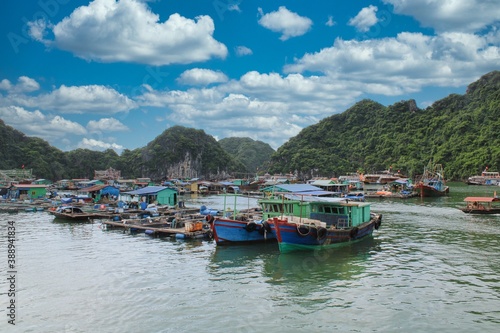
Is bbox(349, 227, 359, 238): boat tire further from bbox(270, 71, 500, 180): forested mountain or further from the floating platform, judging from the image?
bbox(270, 71, 500, 180): forested mountain

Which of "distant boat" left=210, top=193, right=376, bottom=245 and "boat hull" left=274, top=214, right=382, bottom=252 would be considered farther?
"distant boat" left=210, top=193, right=376, bottom=245

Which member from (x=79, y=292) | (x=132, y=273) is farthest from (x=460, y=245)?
(x=79, y=292)

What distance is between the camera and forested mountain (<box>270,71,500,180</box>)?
420 feet

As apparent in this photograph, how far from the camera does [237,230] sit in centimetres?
2609

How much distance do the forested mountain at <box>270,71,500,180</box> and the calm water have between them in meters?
109

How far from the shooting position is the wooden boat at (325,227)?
23.2 meters

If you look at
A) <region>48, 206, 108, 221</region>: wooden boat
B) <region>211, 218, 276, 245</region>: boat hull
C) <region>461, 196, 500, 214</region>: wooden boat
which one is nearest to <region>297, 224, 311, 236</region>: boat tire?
<region>211, 218, 276, 245</region>: boat hull

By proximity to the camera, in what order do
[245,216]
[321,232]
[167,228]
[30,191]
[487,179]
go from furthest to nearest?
[487,179]
[30,191]
[167,228]
[245,216]
[321,232]

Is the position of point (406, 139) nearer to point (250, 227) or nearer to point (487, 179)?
point (487, 179)

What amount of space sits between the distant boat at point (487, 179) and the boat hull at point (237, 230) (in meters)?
92.1

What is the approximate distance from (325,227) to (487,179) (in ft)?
312

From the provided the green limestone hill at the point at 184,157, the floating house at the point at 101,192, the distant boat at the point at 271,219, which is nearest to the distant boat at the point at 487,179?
the floating house at the point at 101,192

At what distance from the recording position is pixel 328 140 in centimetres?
18425

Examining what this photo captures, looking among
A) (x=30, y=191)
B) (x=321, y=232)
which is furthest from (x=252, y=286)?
(x=30, y=191)
